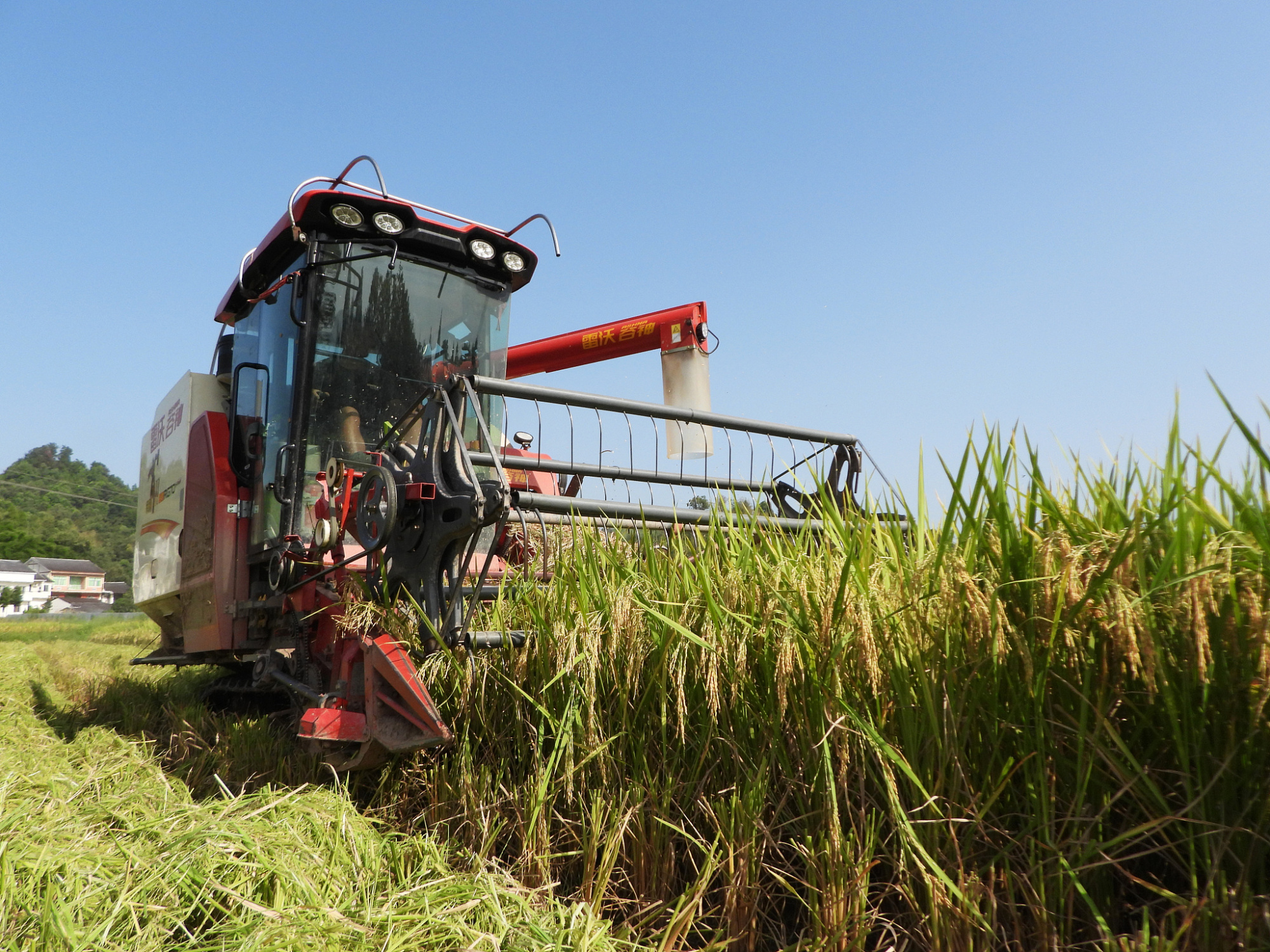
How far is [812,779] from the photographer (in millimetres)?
2424

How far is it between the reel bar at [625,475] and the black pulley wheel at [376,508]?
403 millimetres

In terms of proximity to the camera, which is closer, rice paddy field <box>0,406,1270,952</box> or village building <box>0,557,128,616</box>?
rice paddy field <box>0,406,1270,952</box>

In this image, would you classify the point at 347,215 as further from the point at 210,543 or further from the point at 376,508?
the point at 210,543

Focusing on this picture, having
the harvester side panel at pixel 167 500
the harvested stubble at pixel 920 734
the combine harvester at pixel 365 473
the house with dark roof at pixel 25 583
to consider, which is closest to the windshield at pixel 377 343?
the combine harvester at pixel 365 473

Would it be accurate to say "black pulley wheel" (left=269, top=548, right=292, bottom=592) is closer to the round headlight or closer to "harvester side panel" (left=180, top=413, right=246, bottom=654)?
"harvester side panel" (left=180, top=413, right=246, bottom=654)

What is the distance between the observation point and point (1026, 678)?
2.12 metres

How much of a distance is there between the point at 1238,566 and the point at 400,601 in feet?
8.81

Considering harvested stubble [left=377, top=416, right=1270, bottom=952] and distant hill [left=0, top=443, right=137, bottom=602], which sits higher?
distant hill [left=0, top=443, right=137, bottom=602]

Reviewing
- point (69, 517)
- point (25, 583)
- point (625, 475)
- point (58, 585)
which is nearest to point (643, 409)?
point (625, 475)

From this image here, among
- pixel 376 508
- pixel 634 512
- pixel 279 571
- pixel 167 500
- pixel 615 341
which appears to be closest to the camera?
pixel 376 508

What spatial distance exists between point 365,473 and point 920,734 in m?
2.66

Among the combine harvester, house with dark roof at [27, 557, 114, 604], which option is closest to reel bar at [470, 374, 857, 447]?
the combine harvester

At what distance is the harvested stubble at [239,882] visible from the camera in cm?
211

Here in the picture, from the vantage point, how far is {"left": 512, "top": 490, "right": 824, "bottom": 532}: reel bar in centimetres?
332
